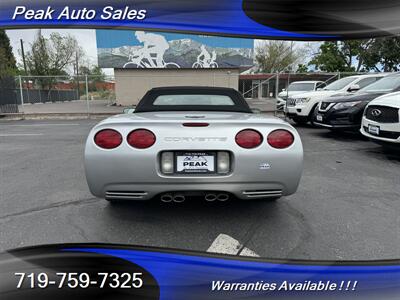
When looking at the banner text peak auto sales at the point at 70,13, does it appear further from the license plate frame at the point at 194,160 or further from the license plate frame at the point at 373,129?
the license plate frame at the point at 373,129

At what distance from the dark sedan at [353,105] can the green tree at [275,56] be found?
117 feet

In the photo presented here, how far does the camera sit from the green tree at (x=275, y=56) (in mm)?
40969

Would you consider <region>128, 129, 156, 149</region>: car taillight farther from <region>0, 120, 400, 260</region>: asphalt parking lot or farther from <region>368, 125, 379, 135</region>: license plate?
<region>368, 125, 379, 135</region>: license plate

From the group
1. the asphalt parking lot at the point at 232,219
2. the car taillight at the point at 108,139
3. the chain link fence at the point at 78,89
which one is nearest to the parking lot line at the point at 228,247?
the asphalt parking lot at the point at 232,219

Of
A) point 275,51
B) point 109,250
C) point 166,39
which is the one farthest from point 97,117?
point 275,51

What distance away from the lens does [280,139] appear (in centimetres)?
247

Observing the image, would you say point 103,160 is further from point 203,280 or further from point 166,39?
point 166,39

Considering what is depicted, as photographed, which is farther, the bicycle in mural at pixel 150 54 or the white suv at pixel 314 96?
the bicycle in mural at pixel 150 54

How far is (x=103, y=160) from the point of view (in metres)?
2.39

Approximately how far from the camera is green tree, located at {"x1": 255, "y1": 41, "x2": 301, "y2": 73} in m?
41.0

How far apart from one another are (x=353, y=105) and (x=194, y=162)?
5925mm

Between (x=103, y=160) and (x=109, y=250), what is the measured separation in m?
0.71

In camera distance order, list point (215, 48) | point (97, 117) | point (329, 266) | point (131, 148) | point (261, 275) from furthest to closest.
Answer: point (215, 48) < point (97, 117) < point (131, 148) < point (329, 266) < point (261, 275)

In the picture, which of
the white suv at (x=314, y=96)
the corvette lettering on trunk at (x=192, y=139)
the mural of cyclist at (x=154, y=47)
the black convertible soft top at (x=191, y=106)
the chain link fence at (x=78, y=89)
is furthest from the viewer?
the mural of cyclist at (x=154, y=47)
